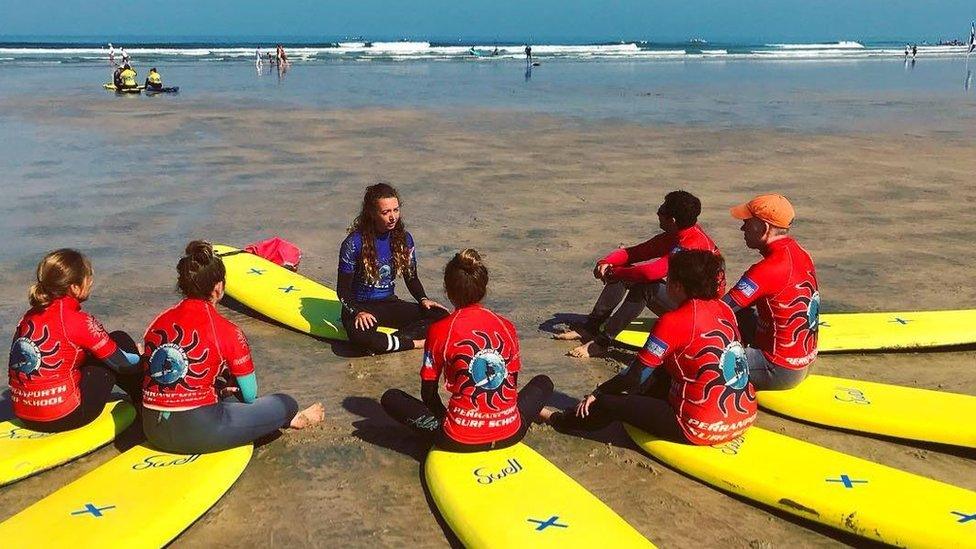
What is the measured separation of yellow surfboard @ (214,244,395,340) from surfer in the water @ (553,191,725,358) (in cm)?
172

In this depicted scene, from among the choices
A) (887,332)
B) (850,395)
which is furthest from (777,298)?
(887,332)

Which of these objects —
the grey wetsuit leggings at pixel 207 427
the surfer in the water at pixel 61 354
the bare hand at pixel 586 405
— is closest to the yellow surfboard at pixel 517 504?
the bare hand at pixel 586 405

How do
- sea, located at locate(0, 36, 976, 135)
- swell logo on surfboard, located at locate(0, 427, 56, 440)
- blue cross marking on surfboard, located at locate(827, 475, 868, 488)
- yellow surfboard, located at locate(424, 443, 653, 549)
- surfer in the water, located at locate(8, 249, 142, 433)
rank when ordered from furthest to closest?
sea, located at locate(0, 36, 976, 135) → swell logo on surfboard, located at locate(0, 427, 56, 440) → surfer in the water, located at locate(8, 249, 142, 433) → blue cross marking on surfboard, located at locate(827, 475, 868, 488) → yellow surfboard, located at locate(424, 443, 653, 549)

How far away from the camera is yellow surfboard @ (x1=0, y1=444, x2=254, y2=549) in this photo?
408 centimetres

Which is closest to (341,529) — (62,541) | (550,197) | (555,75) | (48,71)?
(62,541)

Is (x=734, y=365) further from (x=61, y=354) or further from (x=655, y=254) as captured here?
(x=61, y=354)

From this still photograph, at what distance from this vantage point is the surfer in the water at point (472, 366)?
461cm

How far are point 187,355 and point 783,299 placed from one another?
369 cm

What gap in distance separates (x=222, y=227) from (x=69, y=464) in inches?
237

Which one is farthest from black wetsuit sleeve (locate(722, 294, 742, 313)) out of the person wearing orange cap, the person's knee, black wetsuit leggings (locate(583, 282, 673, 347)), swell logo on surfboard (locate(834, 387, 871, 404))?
the person's knee

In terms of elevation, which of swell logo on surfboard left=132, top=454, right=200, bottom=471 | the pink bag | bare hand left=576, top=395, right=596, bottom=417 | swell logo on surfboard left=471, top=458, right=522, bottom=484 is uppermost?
the pink bag

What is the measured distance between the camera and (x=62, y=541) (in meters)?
4.03

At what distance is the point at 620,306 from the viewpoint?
6.81m

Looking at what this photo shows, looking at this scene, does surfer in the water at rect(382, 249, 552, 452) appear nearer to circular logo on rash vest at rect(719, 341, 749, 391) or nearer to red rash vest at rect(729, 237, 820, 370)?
circular logo on rash vest at rect(719, 341, 749, 391)
